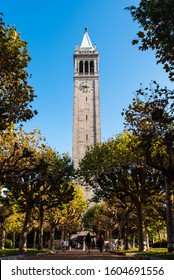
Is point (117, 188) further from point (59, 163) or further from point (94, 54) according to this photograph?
point (94, 54)

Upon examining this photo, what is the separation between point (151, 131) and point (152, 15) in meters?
10.4

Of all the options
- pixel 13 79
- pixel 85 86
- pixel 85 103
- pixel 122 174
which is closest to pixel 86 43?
pixel 85 86

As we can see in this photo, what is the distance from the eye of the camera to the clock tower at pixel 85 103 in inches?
3681

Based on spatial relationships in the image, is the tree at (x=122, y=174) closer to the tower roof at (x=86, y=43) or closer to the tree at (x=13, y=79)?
the tree at (x=13, y=79)

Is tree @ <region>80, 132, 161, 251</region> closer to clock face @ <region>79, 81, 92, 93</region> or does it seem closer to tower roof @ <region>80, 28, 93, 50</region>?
clock face @ <region>79, 81, 92, 93</region>

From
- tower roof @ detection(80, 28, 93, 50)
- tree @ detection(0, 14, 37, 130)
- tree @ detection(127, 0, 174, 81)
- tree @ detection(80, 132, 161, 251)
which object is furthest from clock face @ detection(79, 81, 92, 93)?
tree @ detection(127, 0, 174, 81)

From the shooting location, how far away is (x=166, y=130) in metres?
20.9

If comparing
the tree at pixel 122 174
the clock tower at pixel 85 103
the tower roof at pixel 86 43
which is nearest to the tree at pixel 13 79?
the tree at pixel 122 174

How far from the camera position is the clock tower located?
93500mm

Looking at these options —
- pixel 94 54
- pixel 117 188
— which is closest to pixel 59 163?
pixel 117 188

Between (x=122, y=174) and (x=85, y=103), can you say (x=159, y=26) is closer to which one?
(x=122, y=174)

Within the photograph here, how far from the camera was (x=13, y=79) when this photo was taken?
16.7 m
